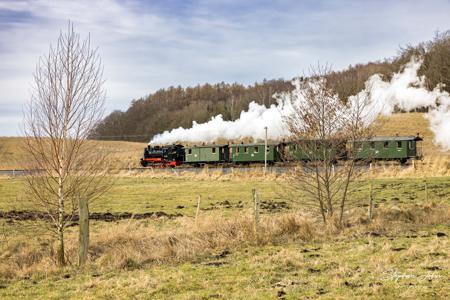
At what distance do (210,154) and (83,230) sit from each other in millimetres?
45175

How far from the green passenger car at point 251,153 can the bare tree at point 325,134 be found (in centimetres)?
3386

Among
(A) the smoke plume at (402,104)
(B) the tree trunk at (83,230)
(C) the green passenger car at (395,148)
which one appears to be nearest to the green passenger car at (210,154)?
(A) the smoke plume at (402,104)

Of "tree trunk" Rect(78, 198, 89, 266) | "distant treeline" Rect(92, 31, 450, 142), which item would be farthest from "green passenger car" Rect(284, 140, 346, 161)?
"distant treeline" Rect(92, 31, 450, 142)

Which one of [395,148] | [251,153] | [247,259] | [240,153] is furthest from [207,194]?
[240,153]

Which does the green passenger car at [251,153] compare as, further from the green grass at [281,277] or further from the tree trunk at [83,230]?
the tree trunk at [83,230]

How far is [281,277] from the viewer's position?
8.88 metres

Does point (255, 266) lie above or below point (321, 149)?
below

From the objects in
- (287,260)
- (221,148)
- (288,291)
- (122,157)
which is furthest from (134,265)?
(122,157)

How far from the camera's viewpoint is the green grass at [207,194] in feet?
74.0

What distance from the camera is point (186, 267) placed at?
1014 centimetres

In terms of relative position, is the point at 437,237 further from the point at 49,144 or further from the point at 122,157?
the point at 122,157

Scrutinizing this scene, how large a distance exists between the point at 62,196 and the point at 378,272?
723 centimetres

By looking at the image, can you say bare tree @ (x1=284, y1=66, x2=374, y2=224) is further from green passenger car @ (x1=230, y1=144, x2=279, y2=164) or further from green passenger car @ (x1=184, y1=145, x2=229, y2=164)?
green passenger car @ (x1=184, y1=145, x2=229, y2=164)

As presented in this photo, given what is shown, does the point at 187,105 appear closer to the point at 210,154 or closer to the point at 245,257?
the point at 210,154
